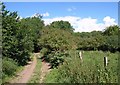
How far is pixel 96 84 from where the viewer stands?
9984 millimetres

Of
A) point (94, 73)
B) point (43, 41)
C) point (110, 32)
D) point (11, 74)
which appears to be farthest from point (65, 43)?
point (110, 32)

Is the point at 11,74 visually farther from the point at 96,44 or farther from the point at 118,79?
the point at 96,44

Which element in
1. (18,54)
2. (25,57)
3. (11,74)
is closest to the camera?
(11,74)

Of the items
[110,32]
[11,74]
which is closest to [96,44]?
[110,32]

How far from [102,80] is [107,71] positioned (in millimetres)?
413

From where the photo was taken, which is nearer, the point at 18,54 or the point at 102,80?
the point at 102,80

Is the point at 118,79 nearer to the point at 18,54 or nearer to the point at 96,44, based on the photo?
the point at 18,54

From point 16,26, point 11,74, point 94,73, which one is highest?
point 16,26

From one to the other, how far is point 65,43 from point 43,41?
520 centimetres

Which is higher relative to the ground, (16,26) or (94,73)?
(16,26)

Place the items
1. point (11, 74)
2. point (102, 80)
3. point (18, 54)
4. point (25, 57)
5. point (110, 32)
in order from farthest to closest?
point (110, 32)
point (25, 57)
point (18, 54)
point (11, 74)
point (102, 80)

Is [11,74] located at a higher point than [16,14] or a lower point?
lower

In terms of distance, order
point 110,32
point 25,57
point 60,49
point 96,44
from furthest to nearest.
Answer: point 110,32 < point 96,44 < point 25,57 < point 60,49

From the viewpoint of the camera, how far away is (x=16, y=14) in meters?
28.0
